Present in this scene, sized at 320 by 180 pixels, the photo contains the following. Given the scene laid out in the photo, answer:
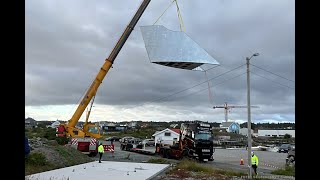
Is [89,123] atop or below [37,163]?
atop

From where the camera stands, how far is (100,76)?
1185 inches

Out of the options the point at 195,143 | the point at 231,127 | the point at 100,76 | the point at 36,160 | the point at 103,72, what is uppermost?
the point at 103,72

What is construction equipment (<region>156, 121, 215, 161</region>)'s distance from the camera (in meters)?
31.6

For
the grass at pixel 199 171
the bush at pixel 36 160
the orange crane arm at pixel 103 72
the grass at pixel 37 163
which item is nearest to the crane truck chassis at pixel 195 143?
the grass at pixel 199 171

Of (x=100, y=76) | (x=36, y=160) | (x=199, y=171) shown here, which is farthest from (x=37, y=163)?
(x=100, y=76)

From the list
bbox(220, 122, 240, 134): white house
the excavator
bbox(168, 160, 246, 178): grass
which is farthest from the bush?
bbox(220, 122, 240, 134): white house

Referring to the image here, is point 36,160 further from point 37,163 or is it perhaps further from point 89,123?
point 89,123

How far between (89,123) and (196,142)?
9.40 meters

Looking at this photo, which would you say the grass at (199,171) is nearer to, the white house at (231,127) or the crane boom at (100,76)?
the crane boom at (100,76)

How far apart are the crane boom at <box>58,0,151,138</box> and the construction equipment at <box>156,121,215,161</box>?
766 cm
